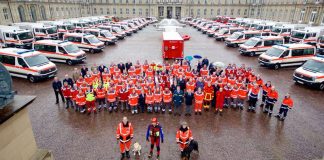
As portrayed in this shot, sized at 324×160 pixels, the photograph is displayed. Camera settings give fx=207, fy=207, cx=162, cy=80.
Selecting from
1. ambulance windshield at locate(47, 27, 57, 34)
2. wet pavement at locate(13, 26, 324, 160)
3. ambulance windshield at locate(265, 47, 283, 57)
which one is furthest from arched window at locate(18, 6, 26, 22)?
ambulance windshield at locate(265, 47, 283, 57)

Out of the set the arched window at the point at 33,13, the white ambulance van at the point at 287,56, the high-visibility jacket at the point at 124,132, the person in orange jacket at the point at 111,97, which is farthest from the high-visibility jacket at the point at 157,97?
the arched window at the point at 33,13

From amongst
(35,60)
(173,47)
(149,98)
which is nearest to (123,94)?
(149,98)

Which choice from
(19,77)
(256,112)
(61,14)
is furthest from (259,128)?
(61,14)

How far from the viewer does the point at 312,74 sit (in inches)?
565

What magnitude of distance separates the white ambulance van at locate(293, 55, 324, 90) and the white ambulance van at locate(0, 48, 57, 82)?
18137 millimetres

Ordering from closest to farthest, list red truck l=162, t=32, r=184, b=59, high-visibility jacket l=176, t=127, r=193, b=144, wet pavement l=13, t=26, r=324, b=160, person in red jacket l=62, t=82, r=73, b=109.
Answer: high-visibility jacket l=176, t=127, r=193, b=144, wet pavement l=13, t=26, r=324, b=160, person in red jacket l=62, t=82, r=73, b=109, red truck l=162, t=32, r=184, b=59

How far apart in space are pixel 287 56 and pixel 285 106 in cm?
1057

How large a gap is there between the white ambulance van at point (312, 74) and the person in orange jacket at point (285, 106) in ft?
18.0

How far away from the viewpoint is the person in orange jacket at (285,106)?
9867mm

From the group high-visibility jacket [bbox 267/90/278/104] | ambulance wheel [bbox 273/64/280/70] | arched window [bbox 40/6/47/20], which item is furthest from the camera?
arched window [bbox 40/6/47/20]

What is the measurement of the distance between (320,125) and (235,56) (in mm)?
14536

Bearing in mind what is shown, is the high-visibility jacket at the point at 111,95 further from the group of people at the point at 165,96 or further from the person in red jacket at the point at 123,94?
the person in red jacket at the point at 123,94

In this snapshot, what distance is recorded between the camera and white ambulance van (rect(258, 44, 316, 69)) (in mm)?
18453

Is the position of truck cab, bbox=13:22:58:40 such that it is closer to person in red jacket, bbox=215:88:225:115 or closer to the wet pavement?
the wet pavement
